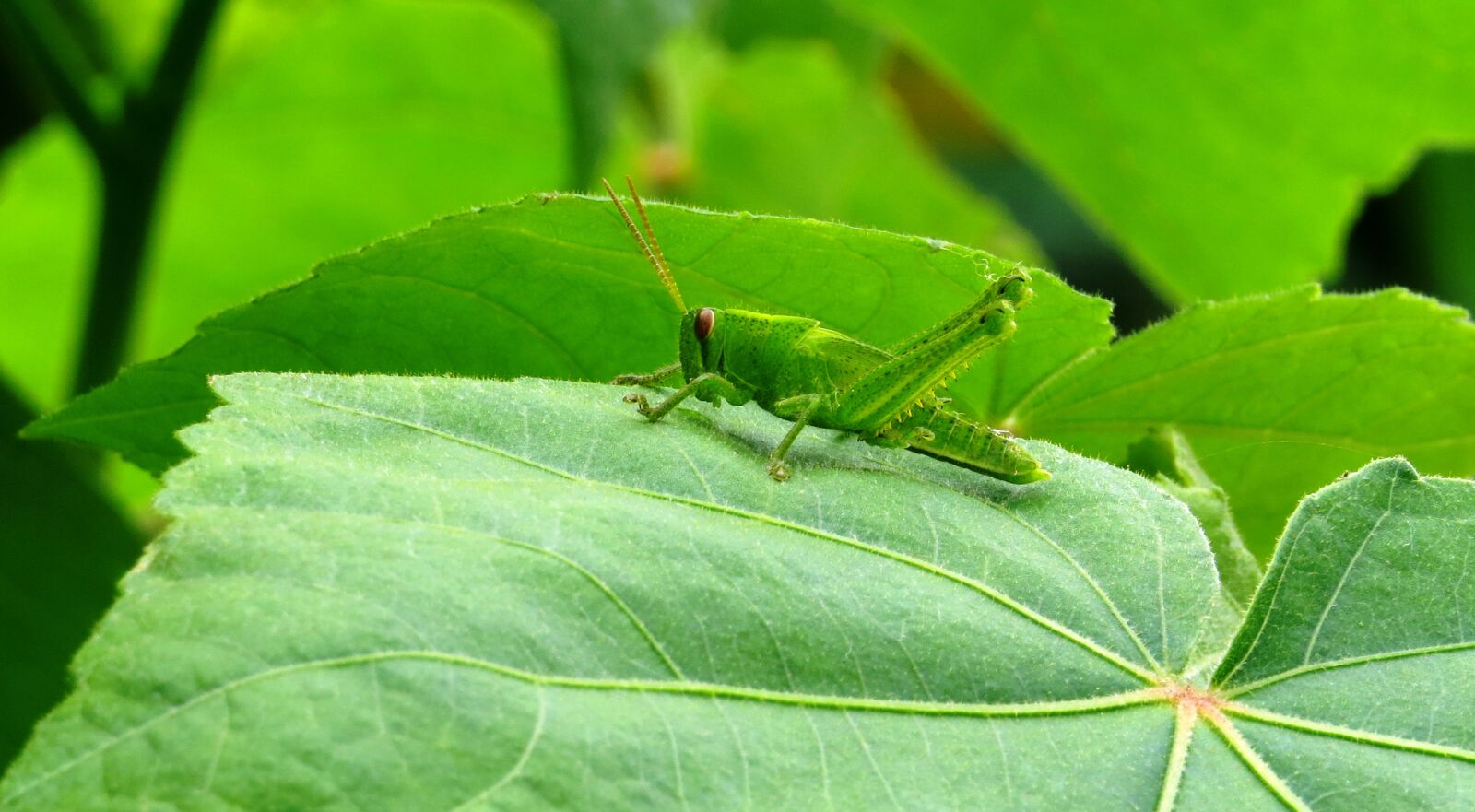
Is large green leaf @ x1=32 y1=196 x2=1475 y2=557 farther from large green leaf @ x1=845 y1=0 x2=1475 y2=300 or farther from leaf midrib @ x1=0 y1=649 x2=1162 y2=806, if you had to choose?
large green leaf @ x1=845 y1=0 x2=1475 y2=300

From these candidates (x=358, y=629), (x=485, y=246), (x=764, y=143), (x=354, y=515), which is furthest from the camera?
(x=764, y=143)

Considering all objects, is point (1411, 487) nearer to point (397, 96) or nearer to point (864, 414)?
point (864, 414)

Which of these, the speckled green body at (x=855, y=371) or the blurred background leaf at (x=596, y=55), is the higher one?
the blurred background leaf at (x=596, y=55)

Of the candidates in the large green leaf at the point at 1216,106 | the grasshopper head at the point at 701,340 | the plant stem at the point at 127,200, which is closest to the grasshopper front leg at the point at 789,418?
the grasshopper head at the point at 701,340

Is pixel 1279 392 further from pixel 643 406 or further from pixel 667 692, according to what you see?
pixel 667 692

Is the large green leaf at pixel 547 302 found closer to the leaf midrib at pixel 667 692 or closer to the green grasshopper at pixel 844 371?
the green grasshopper at pixel 844 371

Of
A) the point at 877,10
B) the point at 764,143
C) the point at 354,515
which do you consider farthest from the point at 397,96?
the point at 354,515
